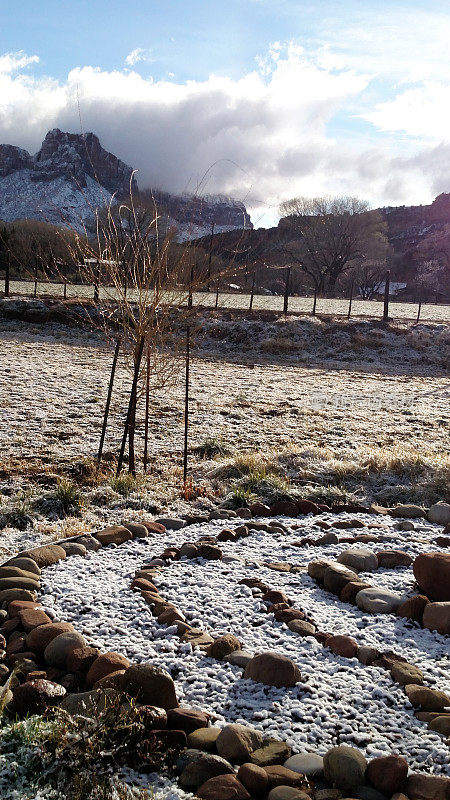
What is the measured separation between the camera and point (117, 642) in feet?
10.1

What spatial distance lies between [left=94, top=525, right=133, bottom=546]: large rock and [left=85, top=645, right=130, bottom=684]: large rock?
179 centimetres

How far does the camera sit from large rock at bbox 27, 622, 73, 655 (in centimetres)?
304

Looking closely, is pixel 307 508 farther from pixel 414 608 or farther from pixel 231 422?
pixel 231 422

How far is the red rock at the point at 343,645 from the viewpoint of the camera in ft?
9.83

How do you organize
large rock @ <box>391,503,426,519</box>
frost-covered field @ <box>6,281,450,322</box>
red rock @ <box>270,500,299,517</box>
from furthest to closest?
frost-covered field @ <box>6,281,450,322</box> < large rock @ <box>391,503,426,519</box> < red rock @ <box>270,500,299,517</box>

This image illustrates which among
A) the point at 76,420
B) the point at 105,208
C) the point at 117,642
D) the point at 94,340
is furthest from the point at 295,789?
the point at 94,340

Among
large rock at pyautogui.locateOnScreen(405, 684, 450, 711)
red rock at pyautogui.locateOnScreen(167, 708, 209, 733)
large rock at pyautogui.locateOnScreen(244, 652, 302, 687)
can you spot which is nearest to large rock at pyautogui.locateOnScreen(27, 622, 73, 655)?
red rock at pyautogui.locateOnScreen(167, 708, 209, 733)

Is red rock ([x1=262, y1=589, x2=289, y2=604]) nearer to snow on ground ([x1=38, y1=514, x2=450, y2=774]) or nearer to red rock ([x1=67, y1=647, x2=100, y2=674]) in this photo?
snow on ground ([x1=38, y1=514, x2=450, y2=774])

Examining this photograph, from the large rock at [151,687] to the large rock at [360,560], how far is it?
1.91m

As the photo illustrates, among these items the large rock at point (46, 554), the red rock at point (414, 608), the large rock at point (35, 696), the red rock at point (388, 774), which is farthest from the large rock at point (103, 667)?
the red rock at point (414, 608)

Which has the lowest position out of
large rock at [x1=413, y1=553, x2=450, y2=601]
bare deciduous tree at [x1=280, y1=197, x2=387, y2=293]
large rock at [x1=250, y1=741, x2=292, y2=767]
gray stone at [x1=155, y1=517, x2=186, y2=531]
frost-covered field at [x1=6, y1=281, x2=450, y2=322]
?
gray stone at [x1=155, y1=517, x2=186, y2=531]

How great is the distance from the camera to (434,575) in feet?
11.8

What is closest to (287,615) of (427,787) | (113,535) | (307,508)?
(427,787)

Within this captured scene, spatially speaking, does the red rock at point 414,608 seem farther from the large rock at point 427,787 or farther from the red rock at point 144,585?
the red rock at point 144,585
